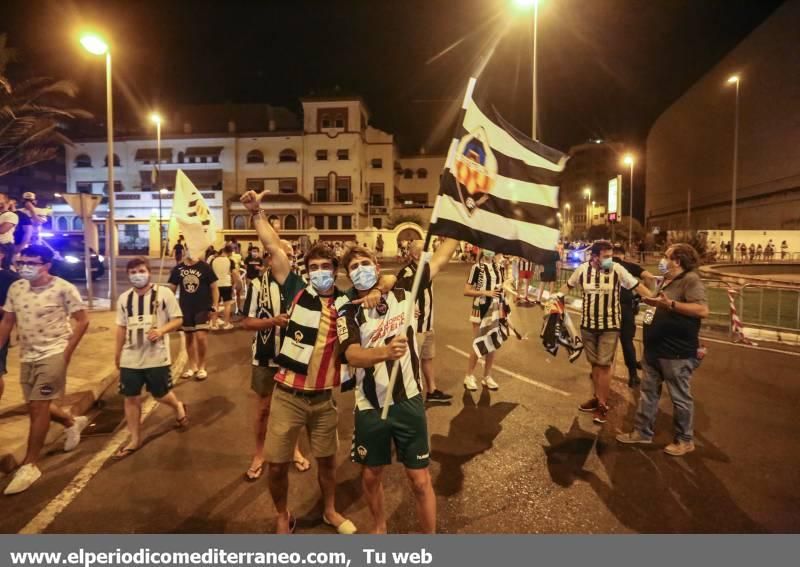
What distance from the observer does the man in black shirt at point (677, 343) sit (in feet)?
15.3

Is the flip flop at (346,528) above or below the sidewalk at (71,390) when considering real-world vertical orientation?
below

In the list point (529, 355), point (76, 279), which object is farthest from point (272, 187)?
point (529, 355)

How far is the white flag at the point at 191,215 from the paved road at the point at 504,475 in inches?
87.8

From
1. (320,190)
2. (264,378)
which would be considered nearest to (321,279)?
(264,378)

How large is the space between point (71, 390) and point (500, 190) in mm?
6211

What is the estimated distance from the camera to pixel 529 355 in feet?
28.7

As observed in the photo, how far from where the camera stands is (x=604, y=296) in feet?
18.1

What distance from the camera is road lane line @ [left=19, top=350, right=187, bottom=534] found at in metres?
3.51

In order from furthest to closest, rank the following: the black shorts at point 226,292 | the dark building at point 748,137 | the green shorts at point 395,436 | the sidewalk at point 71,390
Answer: the dark building at point 748,137
the black shorts at point 226,292
the sidewalk at point 71,390
the green shorts at point 395,436

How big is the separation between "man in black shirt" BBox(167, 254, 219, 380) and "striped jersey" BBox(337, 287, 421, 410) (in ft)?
17.2

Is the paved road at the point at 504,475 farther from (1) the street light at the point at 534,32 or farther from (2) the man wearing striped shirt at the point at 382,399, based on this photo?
(1) the street light at the point at 534,32

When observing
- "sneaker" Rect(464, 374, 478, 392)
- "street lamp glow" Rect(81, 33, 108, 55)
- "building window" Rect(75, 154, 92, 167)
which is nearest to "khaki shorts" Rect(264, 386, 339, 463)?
"sneaker" Rect(464, 374, 478, 392)

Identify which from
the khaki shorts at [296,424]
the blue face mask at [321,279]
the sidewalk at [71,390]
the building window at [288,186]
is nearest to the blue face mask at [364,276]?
the blue face mask at [321,279]

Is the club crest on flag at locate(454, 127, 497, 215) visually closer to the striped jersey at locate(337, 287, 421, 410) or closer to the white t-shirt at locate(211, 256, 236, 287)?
the striped jersey at locate(337, 287, 421, 410)
